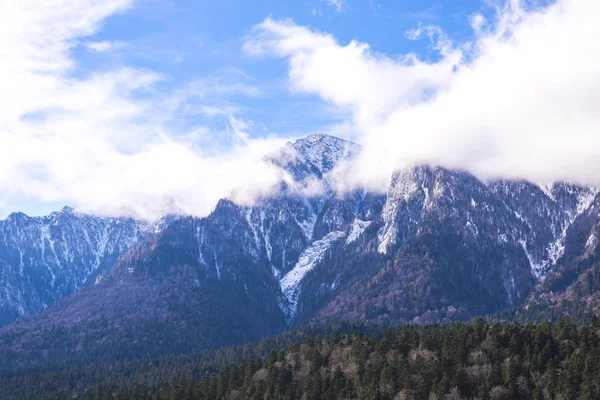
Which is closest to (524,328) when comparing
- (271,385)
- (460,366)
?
(460,366)

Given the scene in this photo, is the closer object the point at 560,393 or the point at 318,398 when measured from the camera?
the point at 560,393

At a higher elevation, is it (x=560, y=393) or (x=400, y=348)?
(x=400, y=348)

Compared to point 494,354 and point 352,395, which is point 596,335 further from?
point 352,395

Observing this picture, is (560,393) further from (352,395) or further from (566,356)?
(352,395)

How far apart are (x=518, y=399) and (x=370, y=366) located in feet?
145

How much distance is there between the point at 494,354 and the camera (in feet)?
574

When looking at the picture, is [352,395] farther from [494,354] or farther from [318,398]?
[494,354]

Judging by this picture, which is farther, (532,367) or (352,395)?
(352,395)

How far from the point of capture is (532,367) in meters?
164

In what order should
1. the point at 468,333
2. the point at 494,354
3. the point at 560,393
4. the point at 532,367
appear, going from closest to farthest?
the point at 560,393
the point at 532,367
the point at 494,354
the point at 468,333

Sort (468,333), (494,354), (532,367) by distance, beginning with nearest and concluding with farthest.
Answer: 1. (532,367)
2. (494,354)
3. (468,333)

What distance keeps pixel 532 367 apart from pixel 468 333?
24876 mm

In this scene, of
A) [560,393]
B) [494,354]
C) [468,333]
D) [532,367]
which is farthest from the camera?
[468,333]

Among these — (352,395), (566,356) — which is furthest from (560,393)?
(352,395)
